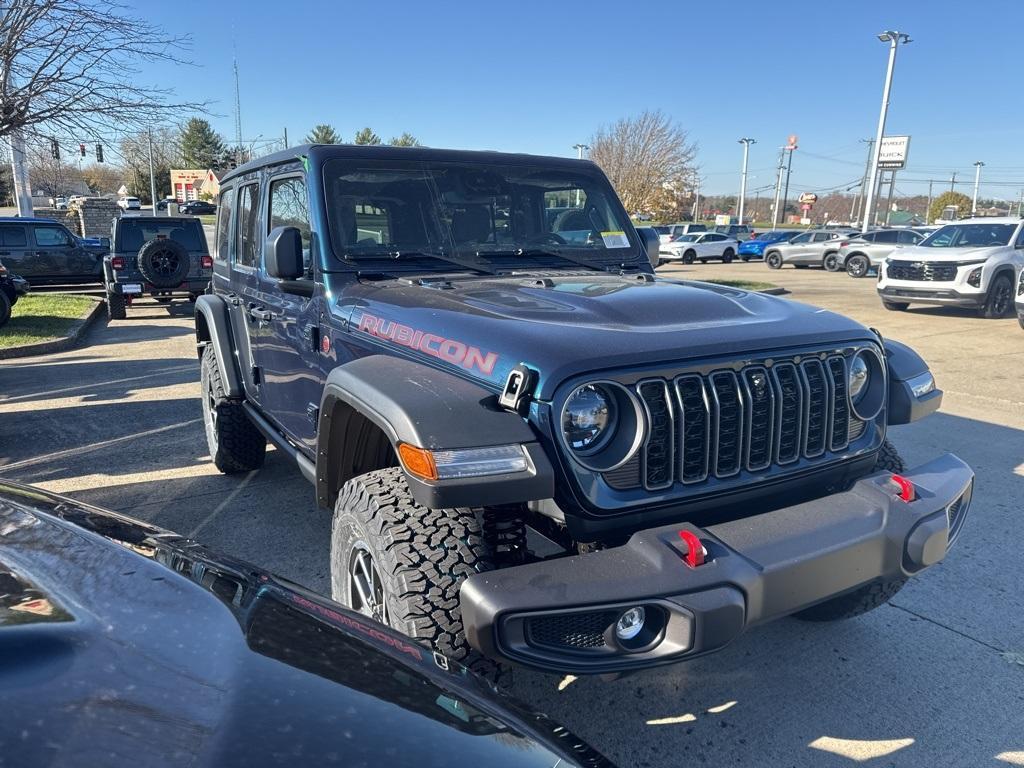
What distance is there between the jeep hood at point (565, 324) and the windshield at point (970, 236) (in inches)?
510

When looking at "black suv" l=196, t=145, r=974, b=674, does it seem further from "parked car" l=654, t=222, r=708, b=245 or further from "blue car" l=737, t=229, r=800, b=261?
"blue car" l=737, t=229, r=800, b=261

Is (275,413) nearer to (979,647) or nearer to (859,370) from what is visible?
(859,370)

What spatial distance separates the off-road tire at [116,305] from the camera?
12.8 meters

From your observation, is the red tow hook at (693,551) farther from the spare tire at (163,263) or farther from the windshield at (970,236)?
the windshield at (970,236)

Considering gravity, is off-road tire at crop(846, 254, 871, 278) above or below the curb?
above

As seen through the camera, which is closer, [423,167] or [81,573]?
[81,573]

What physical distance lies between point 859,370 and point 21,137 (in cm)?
1258

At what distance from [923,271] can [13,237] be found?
17.0 metres

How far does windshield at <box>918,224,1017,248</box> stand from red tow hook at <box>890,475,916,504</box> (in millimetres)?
13307

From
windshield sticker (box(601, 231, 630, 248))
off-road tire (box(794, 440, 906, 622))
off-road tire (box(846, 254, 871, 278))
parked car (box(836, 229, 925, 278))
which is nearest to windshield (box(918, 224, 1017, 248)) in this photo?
parked car (box(836, 229, 925, 278))

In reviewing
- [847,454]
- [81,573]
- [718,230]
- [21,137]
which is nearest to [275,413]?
[81,573]

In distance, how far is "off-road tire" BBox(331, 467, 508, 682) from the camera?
6.97 ft

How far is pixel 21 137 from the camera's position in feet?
37.0

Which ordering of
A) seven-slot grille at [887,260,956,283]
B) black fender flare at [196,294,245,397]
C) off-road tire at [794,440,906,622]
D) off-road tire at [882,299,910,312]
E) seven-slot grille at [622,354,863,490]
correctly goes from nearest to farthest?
1. seven-slot grille at [622,354,863,490]
2. off-road tire at [794,440,906,622]
3. black fender flare at [196,294,245,397]
4. seven-slot grille at [887,260,956,283]
5. off-road tire at [882,299,910,312]
